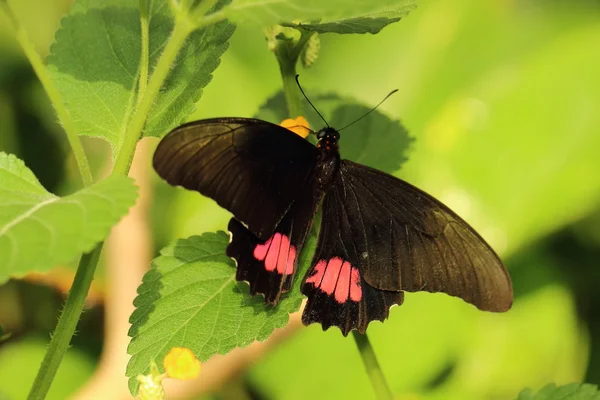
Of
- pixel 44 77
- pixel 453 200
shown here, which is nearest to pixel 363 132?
pixel 44 77


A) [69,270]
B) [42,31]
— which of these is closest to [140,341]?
[69,270]

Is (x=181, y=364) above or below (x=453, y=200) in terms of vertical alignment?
below

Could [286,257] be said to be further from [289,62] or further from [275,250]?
[289,62]

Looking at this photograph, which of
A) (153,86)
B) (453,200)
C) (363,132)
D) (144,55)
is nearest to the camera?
(153,86)

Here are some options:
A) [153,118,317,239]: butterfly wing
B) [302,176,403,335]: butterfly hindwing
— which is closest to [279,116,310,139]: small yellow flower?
[153,118,317,239]: butterfly wing

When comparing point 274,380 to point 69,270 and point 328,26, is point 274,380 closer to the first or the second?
point 69,270

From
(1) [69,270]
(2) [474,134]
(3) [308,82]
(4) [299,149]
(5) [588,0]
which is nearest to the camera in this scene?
(4) [299,149]
